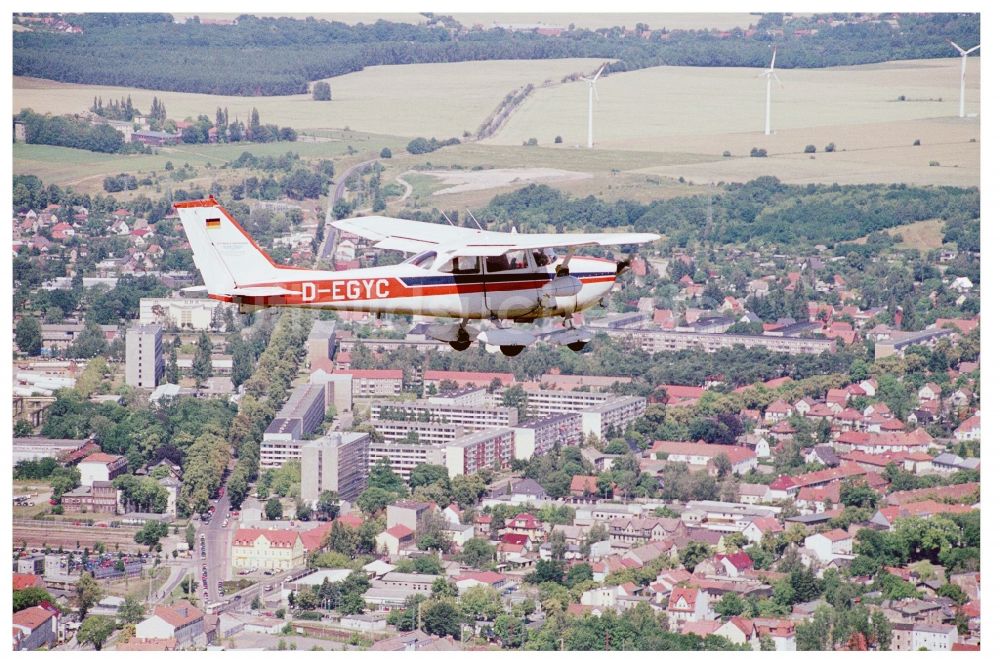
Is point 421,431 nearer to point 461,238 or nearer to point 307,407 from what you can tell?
point 307,407

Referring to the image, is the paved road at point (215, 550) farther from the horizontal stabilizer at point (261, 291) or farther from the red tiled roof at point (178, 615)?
the horizontal stabilizer at point (261, 291)

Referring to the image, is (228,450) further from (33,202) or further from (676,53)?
(676,53)

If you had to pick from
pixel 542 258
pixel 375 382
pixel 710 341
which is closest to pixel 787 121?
pixel 710 341

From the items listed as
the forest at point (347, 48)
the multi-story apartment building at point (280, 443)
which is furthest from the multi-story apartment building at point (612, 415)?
the forest at point (347, 48)

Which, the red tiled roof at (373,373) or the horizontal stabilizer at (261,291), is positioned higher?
the horizontal stabilizer at (261,291)

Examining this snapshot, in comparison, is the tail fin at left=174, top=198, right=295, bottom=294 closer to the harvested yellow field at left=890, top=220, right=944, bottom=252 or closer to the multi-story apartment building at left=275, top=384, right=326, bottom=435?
the multi-story apartment building at left=275, top=384, right=326, bottom=435

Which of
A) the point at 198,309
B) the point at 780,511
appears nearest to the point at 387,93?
the point at 198,309
